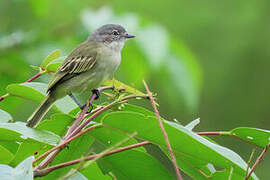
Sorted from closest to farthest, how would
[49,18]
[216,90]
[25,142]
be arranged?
1. [25,142]
2. [49,18]
3. [216,90]

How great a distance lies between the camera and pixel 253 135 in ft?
6.27

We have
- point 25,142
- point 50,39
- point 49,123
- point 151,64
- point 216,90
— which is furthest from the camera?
point 216,90

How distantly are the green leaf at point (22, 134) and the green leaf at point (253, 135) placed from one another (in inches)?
26.6

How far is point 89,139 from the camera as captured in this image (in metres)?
2.05

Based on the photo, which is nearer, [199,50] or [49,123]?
[49,123]

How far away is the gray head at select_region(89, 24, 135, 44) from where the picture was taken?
3.97 metres

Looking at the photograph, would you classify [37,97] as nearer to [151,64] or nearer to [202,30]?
[151,64]

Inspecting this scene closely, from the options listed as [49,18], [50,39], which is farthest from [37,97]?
[49,18]

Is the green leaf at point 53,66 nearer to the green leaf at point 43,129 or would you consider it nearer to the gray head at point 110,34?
the green leaf at point 43,129

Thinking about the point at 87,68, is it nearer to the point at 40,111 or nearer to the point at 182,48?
the point at 40,111

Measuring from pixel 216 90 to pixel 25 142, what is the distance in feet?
29.6

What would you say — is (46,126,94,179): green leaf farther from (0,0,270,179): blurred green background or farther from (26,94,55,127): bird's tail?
(0,0,270,179): blurred green background

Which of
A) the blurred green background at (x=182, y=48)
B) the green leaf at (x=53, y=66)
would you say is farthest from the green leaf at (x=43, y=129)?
the blurred green background at (x=182, y=48)

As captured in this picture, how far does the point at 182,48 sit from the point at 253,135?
208 centimetres
